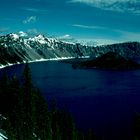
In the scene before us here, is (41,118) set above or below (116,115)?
above

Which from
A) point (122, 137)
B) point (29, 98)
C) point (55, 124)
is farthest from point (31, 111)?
point (122, 137)

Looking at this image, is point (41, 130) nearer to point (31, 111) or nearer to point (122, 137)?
point (31, 111)

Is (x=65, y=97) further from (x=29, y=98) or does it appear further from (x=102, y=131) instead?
(x=29, y=98)

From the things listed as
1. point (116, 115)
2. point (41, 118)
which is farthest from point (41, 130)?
point (116, 115)

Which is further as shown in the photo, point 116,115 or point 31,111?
point 116,115

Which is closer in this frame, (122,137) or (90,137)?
(90,137)

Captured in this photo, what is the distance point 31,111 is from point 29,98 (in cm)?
330

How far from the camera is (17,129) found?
82.6 meters

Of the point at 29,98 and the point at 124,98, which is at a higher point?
the point at 29,98

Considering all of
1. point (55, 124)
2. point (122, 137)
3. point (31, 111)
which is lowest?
point (122, 137)

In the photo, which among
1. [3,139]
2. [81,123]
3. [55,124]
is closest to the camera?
[3,139]

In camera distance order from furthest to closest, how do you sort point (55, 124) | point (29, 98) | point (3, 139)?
point (55, 124) → point (29, 98) → point (3, 139)

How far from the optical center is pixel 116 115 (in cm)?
14412

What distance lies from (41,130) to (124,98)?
109056mm
